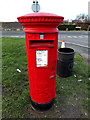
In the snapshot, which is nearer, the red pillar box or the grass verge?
the red pillar box

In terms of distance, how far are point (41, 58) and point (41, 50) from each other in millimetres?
162

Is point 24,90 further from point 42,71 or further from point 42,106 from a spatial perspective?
point 42,71

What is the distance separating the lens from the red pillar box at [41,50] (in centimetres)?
165

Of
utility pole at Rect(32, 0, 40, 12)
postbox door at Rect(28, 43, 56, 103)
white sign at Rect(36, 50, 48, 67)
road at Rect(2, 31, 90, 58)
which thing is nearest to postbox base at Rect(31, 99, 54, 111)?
postbox door at Rect(28, 43, 56, 103)

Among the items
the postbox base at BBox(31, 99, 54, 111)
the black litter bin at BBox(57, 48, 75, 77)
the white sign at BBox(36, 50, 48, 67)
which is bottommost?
the postbox base at BBox(31, 99, 54, 111)

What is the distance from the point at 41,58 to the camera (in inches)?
74.6

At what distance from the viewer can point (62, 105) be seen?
8.82 ft

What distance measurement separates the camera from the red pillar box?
1.65m

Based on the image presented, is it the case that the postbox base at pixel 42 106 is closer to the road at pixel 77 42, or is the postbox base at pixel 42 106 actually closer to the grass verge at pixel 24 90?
the grass verge at pixel 24 90

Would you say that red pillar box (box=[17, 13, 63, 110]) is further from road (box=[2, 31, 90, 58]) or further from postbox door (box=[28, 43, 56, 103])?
road (box=[2, 31, 90, 58])

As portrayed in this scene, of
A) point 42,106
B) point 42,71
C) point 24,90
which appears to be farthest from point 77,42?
point 42,71

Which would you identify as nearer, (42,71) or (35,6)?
(35,6)

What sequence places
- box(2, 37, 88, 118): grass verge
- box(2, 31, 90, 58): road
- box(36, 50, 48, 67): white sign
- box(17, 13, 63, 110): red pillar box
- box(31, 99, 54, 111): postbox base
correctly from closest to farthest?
box(17, 13, 63, 110): red pillar box < box(36, 50, 48, 67): white sign < box(31, 99, 54, 111): postbox base < box(2, 37, 88, 118): grass verge < box(2, 31, 90, 58): road

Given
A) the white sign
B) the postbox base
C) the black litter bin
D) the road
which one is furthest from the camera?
the road
